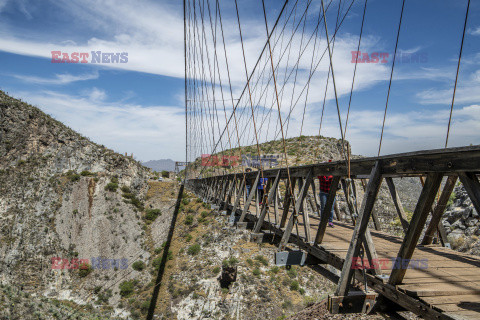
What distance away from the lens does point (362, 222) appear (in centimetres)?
260

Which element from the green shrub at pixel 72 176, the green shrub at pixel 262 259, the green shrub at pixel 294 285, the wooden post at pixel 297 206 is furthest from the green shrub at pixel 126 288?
the wooden post at pixel 297 206

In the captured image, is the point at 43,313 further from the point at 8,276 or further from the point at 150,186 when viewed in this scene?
the point at 150,186

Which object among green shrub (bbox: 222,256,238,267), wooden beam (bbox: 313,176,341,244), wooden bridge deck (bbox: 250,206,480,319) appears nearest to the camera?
wooden bridge deck (bbox: 250,206,480,319)

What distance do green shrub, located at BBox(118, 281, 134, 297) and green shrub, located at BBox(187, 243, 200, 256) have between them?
5910mm

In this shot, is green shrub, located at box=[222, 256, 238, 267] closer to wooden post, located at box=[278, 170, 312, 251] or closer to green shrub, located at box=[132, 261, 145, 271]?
green shrub, located at box=[132, 261, 145, 271]

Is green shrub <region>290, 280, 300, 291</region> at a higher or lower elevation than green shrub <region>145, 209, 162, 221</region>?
lower

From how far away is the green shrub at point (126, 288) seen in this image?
78.3 feet

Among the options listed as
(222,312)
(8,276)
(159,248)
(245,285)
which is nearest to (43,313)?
(8,276)

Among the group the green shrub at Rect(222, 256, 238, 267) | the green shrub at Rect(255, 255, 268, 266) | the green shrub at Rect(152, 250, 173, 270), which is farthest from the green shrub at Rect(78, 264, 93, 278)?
the green shrub at Rect(255, 255, 268, 266)

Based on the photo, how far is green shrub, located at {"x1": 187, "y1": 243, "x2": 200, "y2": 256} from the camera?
2608cm

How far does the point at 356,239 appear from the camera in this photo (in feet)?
8.63
